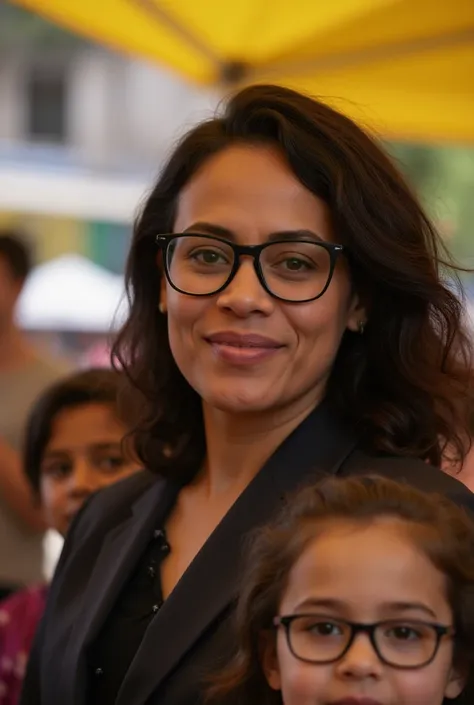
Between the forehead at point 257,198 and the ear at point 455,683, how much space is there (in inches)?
27.7

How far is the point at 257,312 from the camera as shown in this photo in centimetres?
197

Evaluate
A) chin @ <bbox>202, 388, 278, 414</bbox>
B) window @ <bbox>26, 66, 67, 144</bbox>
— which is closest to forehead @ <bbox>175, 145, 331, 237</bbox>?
chin @ <bbox>202, 388, 278, 414</bbox>

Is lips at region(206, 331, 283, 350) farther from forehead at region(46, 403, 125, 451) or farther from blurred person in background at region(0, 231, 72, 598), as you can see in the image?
blurred person in background at region(0, 231, 72, 598)

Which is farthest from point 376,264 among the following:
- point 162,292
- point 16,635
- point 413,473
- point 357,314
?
point 16,635

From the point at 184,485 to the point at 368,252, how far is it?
53 centimetres

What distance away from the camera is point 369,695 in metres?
1.46

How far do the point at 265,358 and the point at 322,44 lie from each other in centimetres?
267

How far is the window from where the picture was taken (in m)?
18.1

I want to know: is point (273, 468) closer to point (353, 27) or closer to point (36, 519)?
point (36, 519)

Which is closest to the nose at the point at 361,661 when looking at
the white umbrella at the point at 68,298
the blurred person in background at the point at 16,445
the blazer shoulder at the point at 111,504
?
the blazer shoulder at the point at 111,504

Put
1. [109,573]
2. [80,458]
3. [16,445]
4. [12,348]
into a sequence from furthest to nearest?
[12,348] → [16,445] → [80,458] → [109,573]

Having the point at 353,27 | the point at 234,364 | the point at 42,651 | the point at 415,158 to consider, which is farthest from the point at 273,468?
the point at 415,158

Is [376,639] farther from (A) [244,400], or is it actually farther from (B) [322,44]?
(B) [322,44]

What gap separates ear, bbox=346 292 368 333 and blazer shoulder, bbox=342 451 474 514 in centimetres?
19
